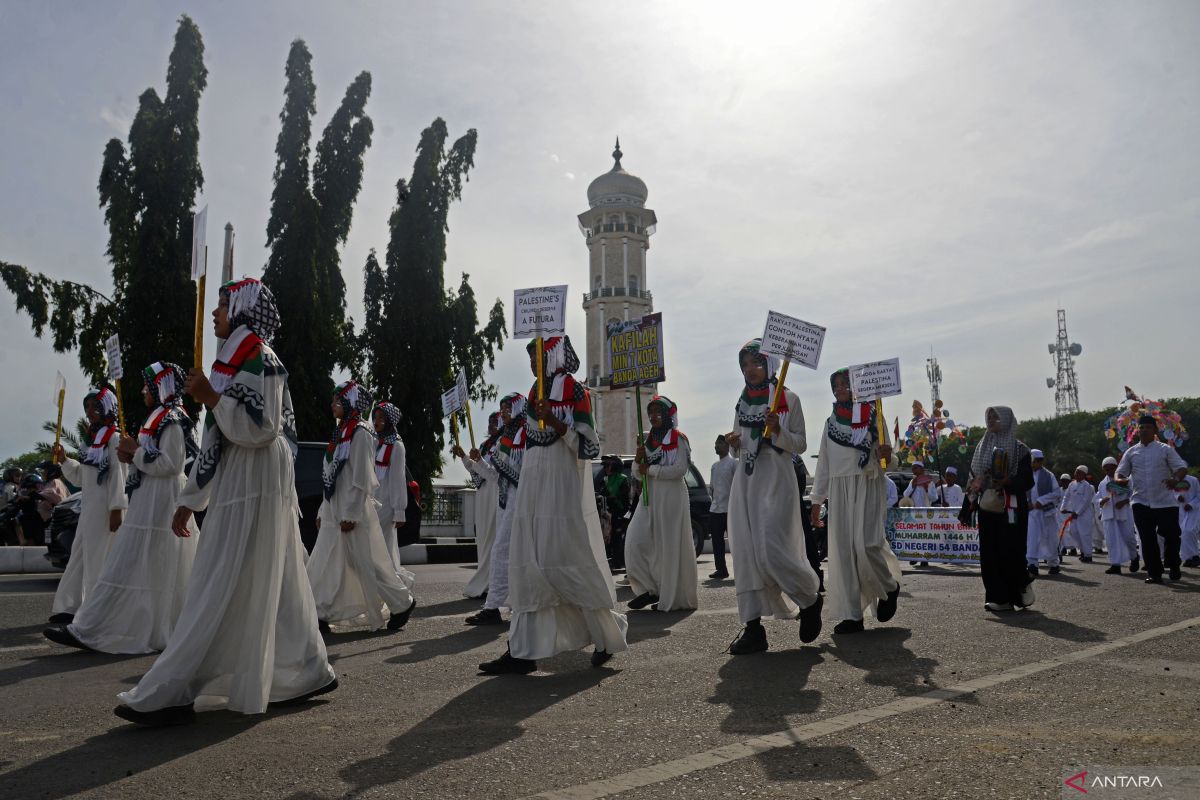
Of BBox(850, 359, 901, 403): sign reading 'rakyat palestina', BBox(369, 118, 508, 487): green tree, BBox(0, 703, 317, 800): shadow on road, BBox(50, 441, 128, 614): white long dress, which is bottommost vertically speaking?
BBox(0, 703, 317, 800): shadow on road

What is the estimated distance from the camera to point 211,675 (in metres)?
4.52

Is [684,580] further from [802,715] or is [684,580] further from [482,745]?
[482,745]

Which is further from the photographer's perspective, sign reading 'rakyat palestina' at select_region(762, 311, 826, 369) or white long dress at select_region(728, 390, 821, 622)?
sign reading 'rakyat palestina' at select_region(762, 311, 826, 369)

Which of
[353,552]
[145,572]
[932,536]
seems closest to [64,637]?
[145,572]

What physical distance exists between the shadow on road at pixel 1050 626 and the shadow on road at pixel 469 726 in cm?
345

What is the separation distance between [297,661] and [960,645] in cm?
428

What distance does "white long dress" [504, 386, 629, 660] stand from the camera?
5859 millimetres

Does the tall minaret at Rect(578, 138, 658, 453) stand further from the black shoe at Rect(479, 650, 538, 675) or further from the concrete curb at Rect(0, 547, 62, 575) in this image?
the black shoe at Rect(479, 650, 538, 675)

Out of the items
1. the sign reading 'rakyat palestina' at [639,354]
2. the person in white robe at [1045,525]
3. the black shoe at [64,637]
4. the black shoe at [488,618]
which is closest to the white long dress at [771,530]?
the black shoe at [488,618]

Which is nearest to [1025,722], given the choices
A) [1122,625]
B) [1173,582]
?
[1122,625]

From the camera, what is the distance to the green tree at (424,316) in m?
24.7

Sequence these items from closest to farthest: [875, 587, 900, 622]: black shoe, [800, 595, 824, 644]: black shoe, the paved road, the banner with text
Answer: the paved road < [800, 595, 824, 644]: black shoe < [875, 587, 900, 622]: black shoe < the banner with text

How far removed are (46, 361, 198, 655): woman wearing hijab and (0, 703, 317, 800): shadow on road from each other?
2.54m

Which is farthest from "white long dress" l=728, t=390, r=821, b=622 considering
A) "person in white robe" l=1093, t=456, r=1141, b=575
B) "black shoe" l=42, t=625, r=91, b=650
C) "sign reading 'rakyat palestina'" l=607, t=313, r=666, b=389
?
"person in white robe" l=1093, t=456, r=1141, b=575
